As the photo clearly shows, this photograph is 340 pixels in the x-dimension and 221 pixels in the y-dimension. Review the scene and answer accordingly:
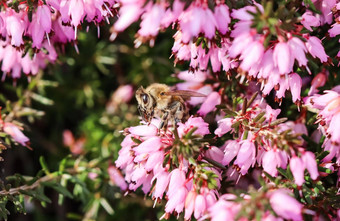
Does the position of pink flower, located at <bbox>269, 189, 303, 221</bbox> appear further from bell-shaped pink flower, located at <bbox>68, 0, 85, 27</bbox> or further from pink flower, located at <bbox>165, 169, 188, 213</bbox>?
bell-shaped pink flower, located at <bbox>68, 0, 85, 27</bbox>

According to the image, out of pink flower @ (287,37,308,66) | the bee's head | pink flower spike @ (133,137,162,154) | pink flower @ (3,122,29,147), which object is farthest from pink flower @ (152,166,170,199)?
pink flower @ (3,122,29,147)

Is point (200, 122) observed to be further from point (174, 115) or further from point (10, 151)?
point (10, 151)

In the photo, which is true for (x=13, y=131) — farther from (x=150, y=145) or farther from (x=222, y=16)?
(x=222, y=16)

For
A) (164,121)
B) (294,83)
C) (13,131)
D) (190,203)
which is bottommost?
(190,203)

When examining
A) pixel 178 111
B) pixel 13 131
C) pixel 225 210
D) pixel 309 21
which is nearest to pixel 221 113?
pixel 178 111

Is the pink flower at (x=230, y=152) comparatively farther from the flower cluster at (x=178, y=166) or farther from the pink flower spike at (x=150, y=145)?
the pink flower spike at (x=150, y=145)

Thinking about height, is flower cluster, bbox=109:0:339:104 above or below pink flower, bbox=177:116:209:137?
above
